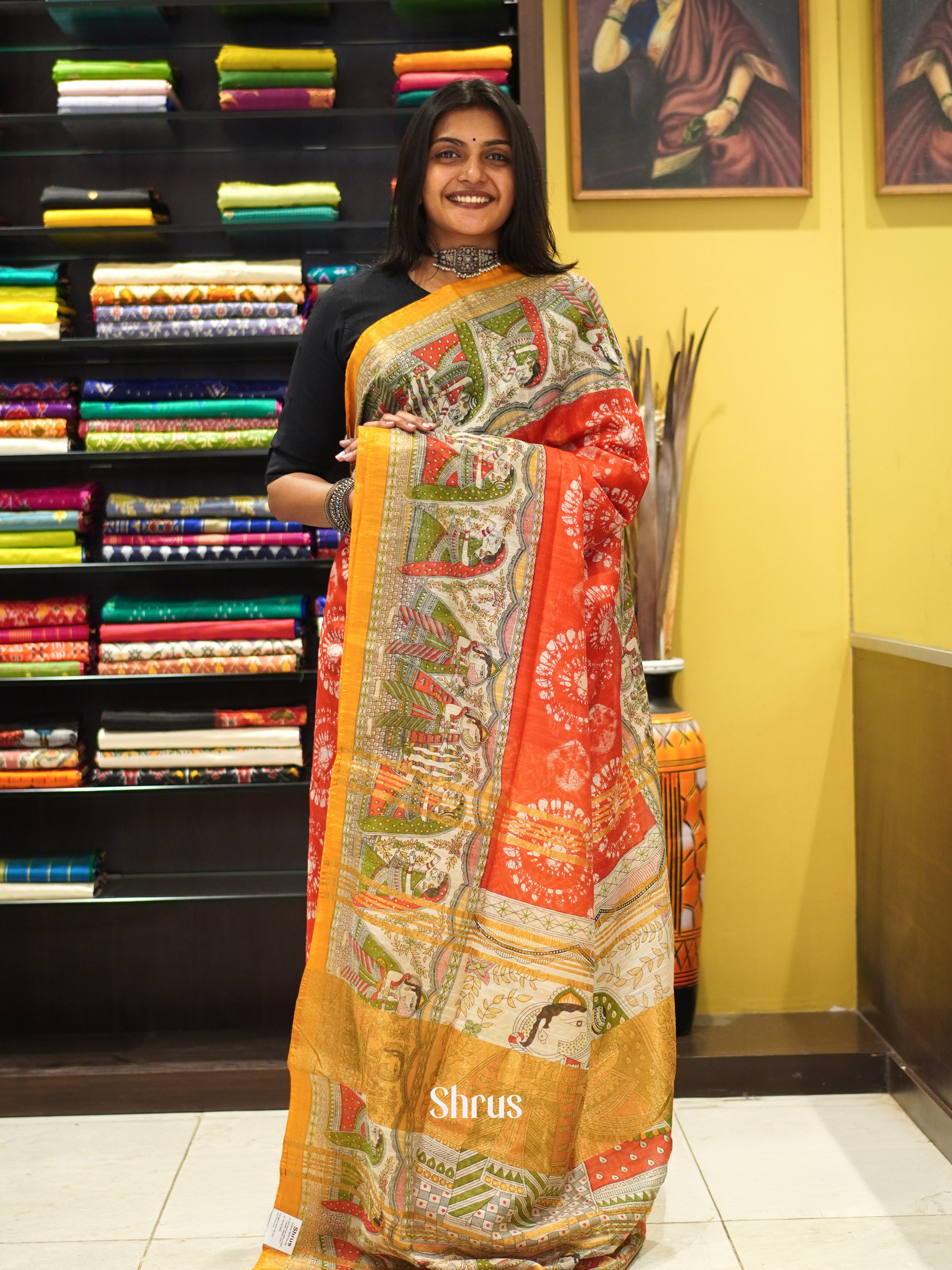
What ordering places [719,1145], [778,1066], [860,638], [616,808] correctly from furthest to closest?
[860,638], [778,1066], [719,1145], [616,808]

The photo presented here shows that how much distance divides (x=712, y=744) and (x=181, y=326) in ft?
4.95

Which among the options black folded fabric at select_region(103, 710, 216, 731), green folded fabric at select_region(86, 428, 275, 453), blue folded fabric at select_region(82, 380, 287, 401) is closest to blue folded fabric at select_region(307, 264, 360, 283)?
blue folded fabric at select_region(82, 380, 287, 401)

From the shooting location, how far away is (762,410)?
284 cm

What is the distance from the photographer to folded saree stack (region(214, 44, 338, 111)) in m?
2.61

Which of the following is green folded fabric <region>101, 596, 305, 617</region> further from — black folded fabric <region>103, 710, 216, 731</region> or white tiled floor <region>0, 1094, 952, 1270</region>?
white tiled floor <region>0, 1094, 952, 1270</region>

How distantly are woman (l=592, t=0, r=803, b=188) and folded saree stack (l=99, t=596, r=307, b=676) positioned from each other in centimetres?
134

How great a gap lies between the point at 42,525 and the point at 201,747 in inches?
23.1

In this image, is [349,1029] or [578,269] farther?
[578,269]

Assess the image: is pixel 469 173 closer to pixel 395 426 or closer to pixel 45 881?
pixel 395 426

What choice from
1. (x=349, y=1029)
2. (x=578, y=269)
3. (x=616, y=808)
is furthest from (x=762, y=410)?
(x=349, y=1029)

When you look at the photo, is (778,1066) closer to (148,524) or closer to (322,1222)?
(322,1222)

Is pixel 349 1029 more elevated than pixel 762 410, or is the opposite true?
pixel 762 410

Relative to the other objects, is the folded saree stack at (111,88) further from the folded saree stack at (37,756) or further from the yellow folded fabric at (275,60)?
the folded saree stack at (37,756)

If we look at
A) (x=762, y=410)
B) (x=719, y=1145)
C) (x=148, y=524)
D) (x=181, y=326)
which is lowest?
(x=719, y=1145)
